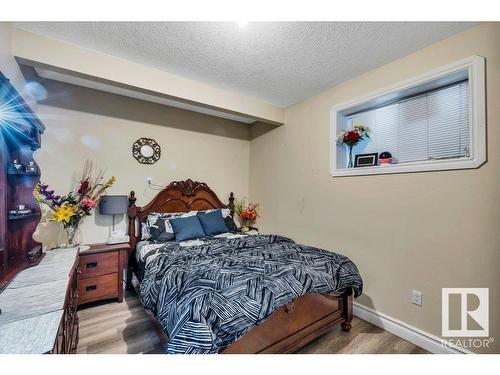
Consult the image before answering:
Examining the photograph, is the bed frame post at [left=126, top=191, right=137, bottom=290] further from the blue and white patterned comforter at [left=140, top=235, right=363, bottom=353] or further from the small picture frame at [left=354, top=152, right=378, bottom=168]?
the small picture frame at [left=354, top=152, right=378, bottom=168]

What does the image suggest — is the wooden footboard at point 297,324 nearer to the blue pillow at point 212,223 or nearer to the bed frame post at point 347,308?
the bed frame post at point 347,308

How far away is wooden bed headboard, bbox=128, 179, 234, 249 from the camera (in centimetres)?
305

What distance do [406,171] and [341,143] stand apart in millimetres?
849

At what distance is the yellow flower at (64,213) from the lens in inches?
92.8

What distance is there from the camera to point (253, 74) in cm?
252

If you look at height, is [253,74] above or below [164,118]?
above

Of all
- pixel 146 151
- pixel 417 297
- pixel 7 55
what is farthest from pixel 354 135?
pixel 7 55

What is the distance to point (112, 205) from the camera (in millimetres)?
2779

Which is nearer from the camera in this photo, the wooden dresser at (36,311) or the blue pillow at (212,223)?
the wooden dresser at (36,311)

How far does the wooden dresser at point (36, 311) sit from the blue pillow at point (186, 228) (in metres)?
1.32

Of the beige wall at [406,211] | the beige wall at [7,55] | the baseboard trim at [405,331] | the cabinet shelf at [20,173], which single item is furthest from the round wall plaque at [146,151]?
the baseboard trim at [405,331]

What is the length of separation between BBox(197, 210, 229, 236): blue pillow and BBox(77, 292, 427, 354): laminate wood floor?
1.22 metres
